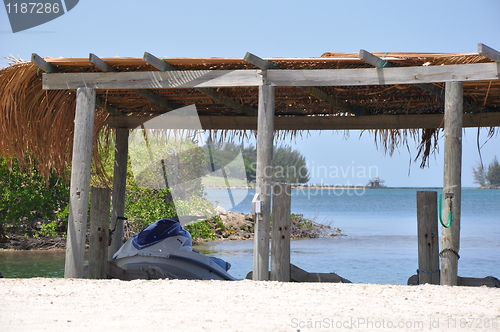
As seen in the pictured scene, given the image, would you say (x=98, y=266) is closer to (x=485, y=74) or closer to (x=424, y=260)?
(x=424, y=260)

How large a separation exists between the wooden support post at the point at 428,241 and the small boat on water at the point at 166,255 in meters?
2.87

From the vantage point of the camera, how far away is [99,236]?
20.8 feet

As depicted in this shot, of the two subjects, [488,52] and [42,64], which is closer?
[488,52]

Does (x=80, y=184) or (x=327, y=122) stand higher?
(x=327, y=122)

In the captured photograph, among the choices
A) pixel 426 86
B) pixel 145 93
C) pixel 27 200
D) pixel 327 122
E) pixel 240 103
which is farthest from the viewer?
pixel 27 200

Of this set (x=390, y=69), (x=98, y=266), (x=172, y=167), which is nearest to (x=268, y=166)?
(x=390, y=69)

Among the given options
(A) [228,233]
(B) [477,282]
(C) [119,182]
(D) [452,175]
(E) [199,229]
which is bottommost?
(A) [228,233]

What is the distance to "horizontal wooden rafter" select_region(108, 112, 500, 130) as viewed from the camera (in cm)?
715

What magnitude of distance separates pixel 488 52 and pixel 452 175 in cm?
116

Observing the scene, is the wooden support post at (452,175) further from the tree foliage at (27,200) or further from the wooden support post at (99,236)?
the tree foliage at (27,200)

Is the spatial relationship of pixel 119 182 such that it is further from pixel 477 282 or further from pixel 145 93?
pixel 477 282

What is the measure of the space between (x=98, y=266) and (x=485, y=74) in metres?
4.56

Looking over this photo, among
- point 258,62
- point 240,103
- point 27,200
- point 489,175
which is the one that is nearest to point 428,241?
point 258,62

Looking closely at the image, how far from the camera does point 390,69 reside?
5.46 metres
